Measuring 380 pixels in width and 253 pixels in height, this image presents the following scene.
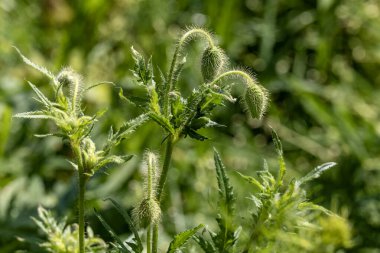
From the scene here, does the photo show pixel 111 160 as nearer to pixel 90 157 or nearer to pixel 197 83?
pixel 90 157

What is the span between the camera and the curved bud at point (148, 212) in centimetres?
122

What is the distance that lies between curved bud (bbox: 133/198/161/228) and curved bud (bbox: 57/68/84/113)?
20cm

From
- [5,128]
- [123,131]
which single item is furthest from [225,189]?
[5,128]

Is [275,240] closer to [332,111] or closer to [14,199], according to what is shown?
[14,199]

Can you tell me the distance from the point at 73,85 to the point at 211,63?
0.86 ft

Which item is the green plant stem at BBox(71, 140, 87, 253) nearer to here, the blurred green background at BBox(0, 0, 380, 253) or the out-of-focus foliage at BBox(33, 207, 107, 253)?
the out-of-focus foliage at BBox(33, 207, 107, 253)

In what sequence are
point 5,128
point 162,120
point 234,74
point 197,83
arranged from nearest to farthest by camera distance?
1. point 162,120
2. point 234,74
3. point 5,128
4. point 197,83

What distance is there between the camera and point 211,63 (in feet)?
4.53

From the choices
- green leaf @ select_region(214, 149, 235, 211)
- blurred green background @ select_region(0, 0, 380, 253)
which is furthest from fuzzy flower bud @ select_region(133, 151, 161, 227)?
blurred green background @ select_region(0, 0, 380, 253)

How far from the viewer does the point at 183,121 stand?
127 centimetres

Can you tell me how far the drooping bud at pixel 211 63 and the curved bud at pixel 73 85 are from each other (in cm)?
23

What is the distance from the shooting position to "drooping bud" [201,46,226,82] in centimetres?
138

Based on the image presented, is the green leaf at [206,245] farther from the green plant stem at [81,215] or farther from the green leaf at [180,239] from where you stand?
the green plant stem at [81,215]

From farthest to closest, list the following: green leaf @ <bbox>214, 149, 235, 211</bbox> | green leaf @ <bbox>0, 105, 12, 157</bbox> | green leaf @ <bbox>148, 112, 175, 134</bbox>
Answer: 1. green leaf @ <bbox>0, 105, 12, 157</bbox>
2. green leaf @ <bbox>214, 149, 235, 211</bbox>
3. green leaf @ <bbox>148, 112, 175, 134</bbox>
